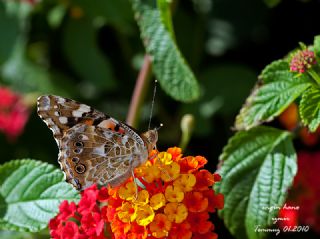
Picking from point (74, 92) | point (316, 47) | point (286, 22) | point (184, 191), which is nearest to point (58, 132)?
point (184, 191)

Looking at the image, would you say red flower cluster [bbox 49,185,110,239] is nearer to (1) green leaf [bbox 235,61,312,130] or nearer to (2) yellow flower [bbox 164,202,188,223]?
(2) yellow flower [bbox 164,202,188,223]

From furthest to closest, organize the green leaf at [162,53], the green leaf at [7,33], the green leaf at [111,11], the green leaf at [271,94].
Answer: the green leaf at [7,33], the green leaf at [111,11], the green leaf at [162,53], the green leaf at [271,94]

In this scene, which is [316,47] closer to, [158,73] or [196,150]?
[158,73]

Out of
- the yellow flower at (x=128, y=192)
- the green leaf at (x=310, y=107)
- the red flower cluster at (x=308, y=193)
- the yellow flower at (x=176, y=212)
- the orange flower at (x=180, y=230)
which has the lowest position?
the red flower cluster at (x=308, y=193)

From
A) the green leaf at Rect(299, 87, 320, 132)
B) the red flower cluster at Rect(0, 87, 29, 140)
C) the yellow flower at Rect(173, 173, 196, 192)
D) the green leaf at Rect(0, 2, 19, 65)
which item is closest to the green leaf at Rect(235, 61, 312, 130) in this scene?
the green leaf at Rect(299, 87, 320, 132)

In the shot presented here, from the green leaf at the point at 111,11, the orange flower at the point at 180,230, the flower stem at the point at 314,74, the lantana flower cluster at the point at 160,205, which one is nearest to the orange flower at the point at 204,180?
the lantana flower cluster at the point at 160,205

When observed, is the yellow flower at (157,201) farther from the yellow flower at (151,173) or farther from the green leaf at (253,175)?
the green leaf at (253,175)

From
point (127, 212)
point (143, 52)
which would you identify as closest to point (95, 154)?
point (127, 212)

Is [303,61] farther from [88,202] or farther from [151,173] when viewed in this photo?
[88,202]
